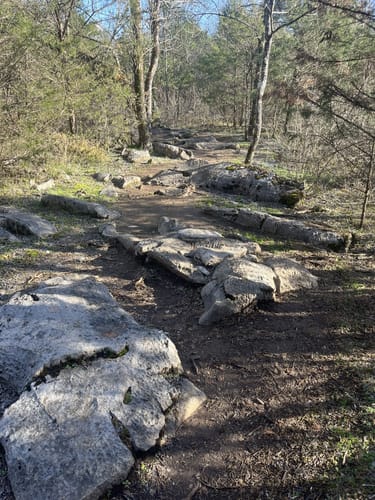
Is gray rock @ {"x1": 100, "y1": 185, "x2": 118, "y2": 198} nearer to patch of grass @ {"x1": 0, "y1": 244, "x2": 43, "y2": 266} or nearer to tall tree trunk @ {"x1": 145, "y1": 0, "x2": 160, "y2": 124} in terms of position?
patch of grass @ {"x1": 0, "y1": 244, "x2": 43, "y2": 266}

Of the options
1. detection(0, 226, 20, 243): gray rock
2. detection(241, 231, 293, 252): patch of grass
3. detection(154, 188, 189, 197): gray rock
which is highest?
detection(154, 188, 189, 197): gray rock

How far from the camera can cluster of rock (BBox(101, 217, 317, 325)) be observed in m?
3.88

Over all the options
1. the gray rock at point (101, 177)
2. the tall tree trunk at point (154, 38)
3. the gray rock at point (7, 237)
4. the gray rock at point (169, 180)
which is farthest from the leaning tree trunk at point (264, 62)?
the gray rock at point (7, 237)

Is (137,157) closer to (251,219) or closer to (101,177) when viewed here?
(101,177)

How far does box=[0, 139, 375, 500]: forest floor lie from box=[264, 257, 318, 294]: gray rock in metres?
0.13

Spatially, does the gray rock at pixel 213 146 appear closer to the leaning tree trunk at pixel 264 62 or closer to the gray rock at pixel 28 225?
the leaning tree trunk at pixel 264 62

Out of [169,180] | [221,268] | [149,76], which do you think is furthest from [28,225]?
[149,76]

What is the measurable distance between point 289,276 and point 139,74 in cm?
1222

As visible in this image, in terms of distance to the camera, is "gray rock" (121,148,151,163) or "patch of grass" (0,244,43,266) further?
"gray rock" (121,148,151,163)

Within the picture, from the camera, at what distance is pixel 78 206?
7250 millimetres

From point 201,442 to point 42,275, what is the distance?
10.1 feet

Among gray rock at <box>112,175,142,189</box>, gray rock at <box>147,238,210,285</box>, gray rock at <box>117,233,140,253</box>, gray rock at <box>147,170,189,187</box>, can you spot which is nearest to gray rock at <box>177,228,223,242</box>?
gray rock at <box>147,238,210,285</box>

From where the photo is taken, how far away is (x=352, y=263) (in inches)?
210

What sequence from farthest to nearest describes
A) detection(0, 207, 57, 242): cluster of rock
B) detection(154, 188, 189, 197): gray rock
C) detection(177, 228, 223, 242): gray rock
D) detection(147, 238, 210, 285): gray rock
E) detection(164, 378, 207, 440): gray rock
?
detection(154, 188, 189, 197): gray rock, detection(0, 207, 57, 242): cluster of rock, detection(177, 228, 223, 242): gray rock, detection(147, 238, 210, 285): gray rock, detection(164, 378, 207, 440): gray rock
